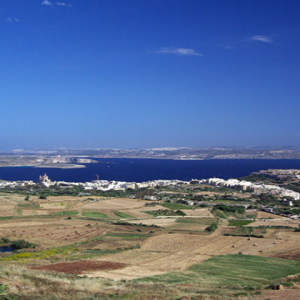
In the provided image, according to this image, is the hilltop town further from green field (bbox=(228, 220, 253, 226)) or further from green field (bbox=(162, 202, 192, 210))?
green field (bbox=(162, 202, 192, 210))

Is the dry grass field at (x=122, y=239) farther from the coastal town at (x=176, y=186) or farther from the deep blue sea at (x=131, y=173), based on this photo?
the deep blue sea at (x=131, y=173)

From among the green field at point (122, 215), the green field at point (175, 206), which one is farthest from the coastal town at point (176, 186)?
the green field at point (122, 215)

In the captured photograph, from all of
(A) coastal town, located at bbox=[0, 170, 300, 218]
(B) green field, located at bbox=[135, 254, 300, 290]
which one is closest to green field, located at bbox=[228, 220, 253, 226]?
(B) green field, located at bbox=[135, 254, 300, 290]

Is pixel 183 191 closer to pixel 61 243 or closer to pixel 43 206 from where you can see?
pixel 43 206

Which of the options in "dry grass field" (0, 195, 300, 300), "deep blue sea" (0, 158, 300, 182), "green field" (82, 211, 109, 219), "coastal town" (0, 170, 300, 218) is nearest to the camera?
"dry grass field" (0, 195, 300, 300)

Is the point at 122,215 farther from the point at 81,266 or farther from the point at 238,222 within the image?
the point at 81,266

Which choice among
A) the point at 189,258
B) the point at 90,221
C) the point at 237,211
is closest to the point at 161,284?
the point at 189,258

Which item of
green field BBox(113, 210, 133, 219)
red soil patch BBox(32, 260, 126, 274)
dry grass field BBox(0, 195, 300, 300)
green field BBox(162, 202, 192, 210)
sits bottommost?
green field BBox(113, 210, 133, 219)

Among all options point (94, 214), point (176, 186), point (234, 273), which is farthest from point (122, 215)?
point (176, 186)
